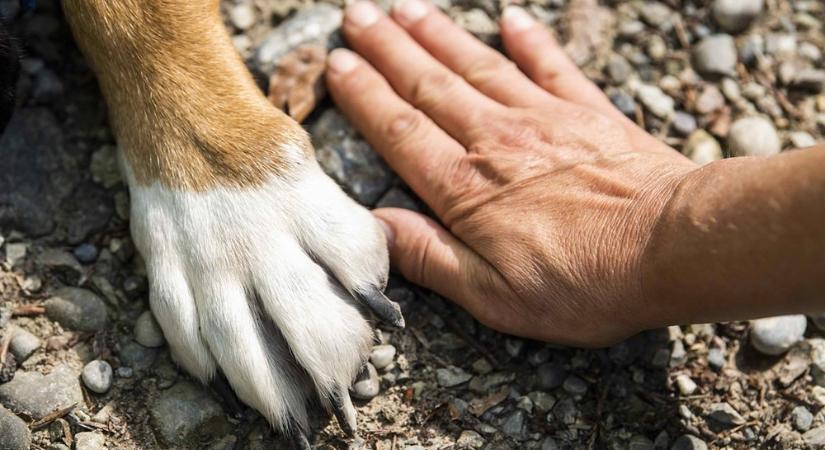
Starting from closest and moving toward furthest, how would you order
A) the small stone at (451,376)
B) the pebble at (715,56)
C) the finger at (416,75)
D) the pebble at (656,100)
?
the small stone at (451,376) → the finger at (416,75) → the pebble at (656,100) → the pebble at (715,56)

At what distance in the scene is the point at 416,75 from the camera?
2.78m

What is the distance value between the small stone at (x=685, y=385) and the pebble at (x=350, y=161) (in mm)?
1083

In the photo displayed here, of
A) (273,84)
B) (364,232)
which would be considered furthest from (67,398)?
(273,84)

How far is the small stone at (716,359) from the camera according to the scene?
2.48 meters

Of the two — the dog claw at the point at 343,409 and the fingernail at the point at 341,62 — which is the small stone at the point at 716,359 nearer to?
the dog claw at the point at 343,409

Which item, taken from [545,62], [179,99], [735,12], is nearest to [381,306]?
[179,99]

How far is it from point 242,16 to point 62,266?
1.13 m

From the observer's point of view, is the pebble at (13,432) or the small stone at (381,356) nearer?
the pebble at (13,432)

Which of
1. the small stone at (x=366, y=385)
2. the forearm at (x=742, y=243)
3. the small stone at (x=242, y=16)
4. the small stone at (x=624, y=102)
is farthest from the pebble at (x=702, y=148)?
the small stone at (x=242, y=16)

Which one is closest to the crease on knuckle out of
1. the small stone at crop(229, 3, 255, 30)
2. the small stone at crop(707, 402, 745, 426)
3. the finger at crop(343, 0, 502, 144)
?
the finger at crop(343, 0, 502, 144)

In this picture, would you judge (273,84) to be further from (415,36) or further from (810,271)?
(810,271)

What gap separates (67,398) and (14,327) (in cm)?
29

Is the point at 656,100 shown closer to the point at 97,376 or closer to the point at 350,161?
the point at 350,161

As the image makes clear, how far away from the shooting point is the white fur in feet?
6.89
